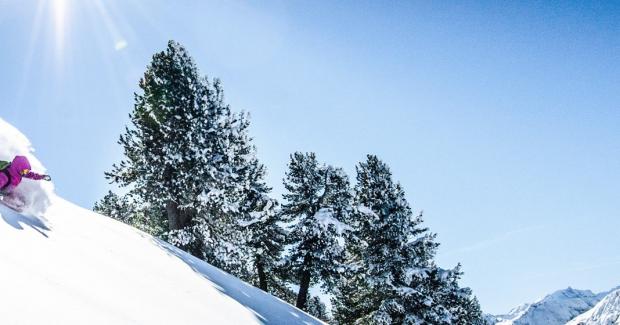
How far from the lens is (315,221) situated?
22.2 meters

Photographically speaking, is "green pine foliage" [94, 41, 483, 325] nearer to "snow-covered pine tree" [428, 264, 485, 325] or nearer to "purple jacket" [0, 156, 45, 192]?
"snow-covered pine tree" [428, 264, 485, 325]

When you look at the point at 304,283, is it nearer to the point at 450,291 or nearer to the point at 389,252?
the point at 389,252

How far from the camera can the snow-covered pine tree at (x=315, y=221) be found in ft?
73.0

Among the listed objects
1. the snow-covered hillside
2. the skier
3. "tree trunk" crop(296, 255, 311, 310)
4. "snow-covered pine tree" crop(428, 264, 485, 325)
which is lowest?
the snow-covered hillside

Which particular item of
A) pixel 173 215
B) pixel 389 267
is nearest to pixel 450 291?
pixel 389 267

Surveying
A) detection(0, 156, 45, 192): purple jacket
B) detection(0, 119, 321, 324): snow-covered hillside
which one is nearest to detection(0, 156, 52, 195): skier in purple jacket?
detection(0, 156, 45, 192): purple jacket

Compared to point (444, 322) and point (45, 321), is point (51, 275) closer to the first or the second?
point (45, 321)

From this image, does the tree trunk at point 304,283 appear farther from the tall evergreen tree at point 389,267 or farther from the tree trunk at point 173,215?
the tree trunk at point 173,215

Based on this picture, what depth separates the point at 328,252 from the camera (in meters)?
22.4

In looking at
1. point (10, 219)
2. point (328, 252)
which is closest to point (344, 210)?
point (328, 252)

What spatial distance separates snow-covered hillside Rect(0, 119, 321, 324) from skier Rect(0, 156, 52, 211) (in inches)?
5.9

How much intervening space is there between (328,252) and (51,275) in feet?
64.9

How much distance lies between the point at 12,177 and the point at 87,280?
243 centimetres

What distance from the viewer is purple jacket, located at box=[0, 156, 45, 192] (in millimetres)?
5051
